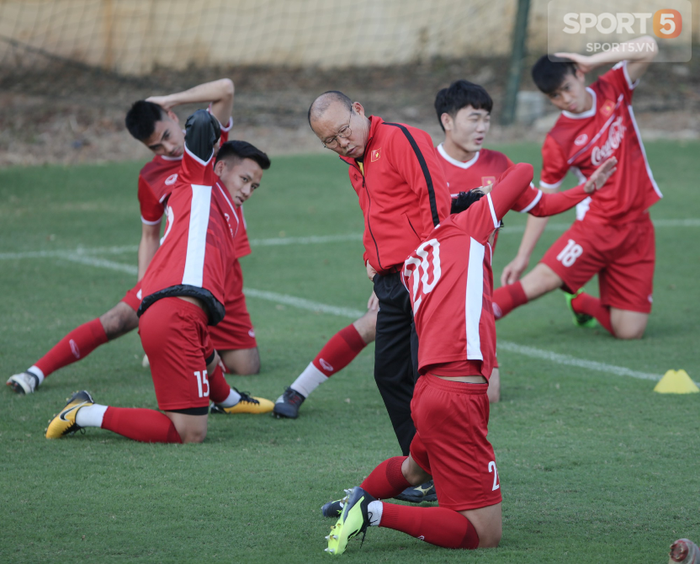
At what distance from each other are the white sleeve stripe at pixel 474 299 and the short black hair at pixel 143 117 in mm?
2823

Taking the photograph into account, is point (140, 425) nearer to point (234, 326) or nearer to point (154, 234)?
point (234, 326)

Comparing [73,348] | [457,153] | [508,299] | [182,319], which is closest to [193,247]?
[182,319]

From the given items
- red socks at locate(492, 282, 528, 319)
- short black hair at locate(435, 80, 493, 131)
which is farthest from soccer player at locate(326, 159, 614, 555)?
red socks at locate(492, 282, 528, 319)

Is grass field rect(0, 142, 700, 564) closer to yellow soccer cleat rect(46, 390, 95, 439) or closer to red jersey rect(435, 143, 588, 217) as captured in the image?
yellow soccer cleat rect(46, 390, 95, 439)

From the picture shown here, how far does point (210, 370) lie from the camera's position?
13.9ft

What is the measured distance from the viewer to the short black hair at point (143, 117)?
4.90 m

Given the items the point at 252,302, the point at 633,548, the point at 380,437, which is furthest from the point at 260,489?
the point at 252,302

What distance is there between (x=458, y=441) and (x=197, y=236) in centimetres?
181

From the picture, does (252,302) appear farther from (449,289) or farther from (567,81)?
(449,289)

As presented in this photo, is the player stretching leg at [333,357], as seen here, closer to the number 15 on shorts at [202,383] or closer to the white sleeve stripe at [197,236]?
the number 15 on shorts at [202,383]

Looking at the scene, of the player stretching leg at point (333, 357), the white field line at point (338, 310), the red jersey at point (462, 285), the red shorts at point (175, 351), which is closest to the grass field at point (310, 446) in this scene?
the white field line at point (338, 310)

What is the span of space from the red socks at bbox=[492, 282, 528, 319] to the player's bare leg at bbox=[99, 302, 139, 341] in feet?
7.88

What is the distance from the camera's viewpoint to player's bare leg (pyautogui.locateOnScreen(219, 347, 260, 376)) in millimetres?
5191

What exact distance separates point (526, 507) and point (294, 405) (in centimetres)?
156
